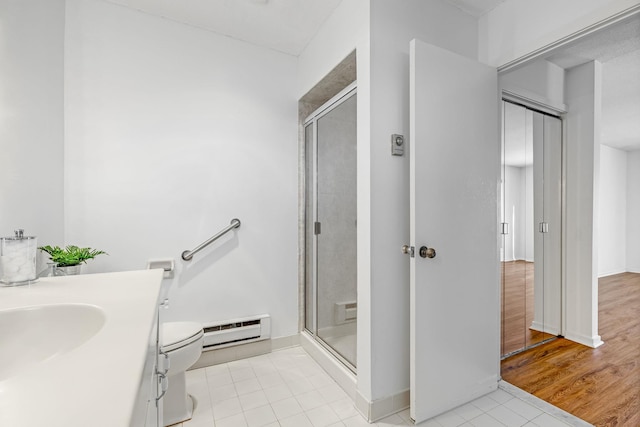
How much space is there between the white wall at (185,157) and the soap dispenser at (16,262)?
910mm

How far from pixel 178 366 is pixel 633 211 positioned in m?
7.62

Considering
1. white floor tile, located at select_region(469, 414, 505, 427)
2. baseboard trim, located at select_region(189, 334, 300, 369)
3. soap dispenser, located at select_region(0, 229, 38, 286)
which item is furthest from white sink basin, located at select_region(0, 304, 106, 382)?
Result: white floor tile, located at select_region(469, 414, 505, 427)

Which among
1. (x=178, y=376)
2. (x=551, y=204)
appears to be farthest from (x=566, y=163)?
(x=178, y=376)

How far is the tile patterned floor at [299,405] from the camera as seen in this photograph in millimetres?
1481

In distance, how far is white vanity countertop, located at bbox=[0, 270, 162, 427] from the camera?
320 mm

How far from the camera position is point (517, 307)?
2.33 meters

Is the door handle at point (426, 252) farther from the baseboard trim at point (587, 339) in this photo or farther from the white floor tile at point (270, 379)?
the baseboard trim at point (587, 339)

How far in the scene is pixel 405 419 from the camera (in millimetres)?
1507

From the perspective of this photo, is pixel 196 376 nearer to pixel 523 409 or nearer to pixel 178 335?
pixel 178 335

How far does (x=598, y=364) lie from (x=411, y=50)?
8.23 feet

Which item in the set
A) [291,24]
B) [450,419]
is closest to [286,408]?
[450,419]

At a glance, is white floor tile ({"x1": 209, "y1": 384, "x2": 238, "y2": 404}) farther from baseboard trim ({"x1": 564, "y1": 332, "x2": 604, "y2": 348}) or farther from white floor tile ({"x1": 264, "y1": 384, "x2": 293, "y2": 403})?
baseboard trim ({"x1": 564, "y1": 332, "x2": 604, "y2": 348})

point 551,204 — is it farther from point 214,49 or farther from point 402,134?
point 214,49

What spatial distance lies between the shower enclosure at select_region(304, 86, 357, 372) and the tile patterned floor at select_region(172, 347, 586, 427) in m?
0.26
